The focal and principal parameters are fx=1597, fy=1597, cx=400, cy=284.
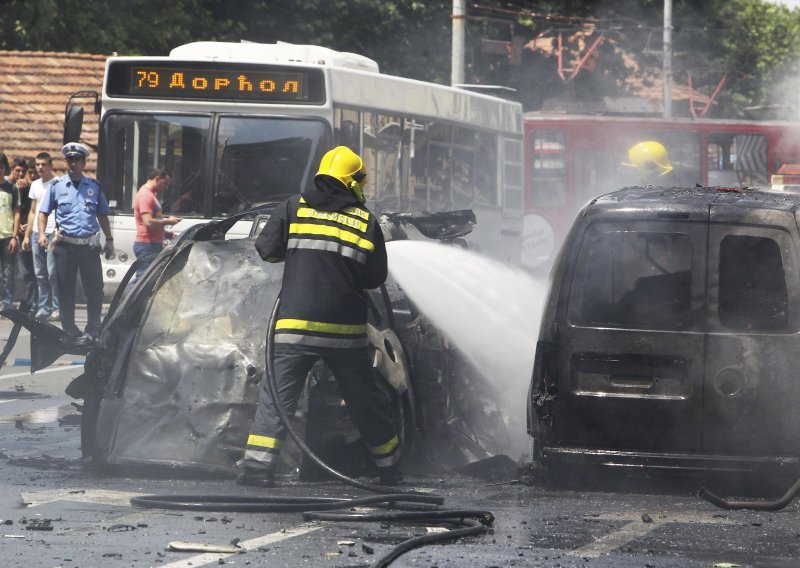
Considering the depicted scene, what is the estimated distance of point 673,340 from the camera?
7984mm

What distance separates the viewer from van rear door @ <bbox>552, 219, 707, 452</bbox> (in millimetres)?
7918

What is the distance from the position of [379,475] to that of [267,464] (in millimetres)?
631

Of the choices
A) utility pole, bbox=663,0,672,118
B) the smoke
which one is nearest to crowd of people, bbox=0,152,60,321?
the smoke

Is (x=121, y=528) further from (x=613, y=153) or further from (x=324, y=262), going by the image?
(x=613, y=153)

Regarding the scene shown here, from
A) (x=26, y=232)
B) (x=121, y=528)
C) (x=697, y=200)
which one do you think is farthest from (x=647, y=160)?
(x=26, y=232)

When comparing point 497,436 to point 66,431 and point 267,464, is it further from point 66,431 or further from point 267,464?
point 66,431

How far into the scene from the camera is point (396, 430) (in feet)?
28.4

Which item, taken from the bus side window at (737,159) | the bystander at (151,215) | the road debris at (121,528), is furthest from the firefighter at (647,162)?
the bus side window at (737,159)

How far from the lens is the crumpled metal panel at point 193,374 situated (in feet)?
27.7

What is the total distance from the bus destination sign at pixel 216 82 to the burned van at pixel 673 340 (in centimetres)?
721

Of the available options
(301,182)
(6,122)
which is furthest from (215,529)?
(6,122)

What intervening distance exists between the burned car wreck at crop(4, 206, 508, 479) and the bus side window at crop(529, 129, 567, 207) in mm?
19376

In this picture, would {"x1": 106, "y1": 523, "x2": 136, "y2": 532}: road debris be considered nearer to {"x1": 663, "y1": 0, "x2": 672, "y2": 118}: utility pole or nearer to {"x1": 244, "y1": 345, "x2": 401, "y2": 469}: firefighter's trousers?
{"x1": 244, "y1": 345, "x2": 401, "y2": 469}: firefighter's trousers

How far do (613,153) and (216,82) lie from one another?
14.9 m
